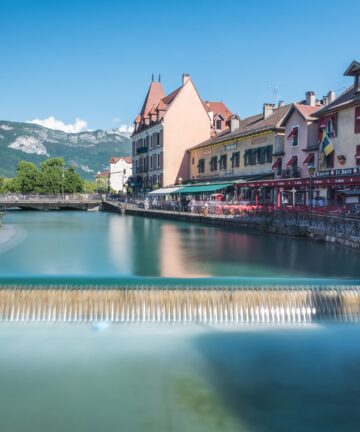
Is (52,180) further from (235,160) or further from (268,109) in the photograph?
(268,109)

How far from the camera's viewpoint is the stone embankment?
23688mm

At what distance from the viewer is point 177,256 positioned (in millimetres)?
22688

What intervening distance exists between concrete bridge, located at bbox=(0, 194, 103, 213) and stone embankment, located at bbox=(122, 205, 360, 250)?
129ft

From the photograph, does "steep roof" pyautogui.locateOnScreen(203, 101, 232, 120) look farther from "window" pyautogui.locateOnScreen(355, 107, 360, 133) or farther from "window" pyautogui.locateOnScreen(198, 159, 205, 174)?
"window" pyautogui.locateOnScreen(355, 107, 360, 133)

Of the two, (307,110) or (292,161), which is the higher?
(307,110)

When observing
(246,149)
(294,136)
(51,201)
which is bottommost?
(51,201)

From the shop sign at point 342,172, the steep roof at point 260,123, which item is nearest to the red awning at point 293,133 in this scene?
the steep roof at point 260,123

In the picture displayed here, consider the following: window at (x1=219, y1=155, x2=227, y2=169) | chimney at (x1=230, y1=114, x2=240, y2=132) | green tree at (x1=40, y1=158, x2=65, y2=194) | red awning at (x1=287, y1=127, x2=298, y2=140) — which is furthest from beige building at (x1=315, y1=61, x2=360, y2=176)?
green tree at (x1=40, y1=158, x2=65, y2=194)

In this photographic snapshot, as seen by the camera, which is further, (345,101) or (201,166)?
(201,166)

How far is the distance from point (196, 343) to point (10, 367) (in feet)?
13.6

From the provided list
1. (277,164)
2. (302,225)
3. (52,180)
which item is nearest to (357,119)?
(302,225)

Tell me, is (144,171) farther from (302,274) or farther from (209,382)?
(209,382)

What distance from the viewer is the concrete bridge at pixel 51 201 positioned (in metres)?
73.9

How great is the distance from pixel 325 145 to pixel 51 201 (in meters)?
50.7
